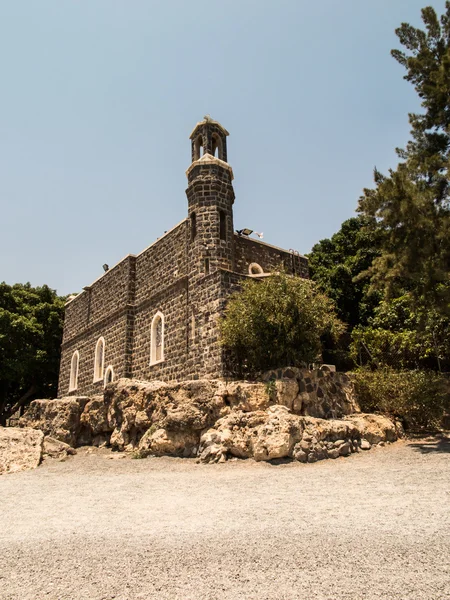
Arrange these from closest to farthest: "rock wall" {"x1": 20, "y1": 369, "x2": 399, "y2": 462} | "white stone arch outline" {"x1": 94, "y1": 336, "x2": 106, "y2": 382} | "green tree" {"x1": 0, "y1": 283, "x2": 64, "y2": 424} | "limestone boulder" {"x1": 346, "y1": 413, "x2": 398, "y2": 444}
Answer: "rock wall" {"x1": 20, "y1": 369, "x2": 399, "y2": 462} → "limestone boulder" {"x1": 346, "y1": 413, "x2": 398, "y2": 444} → "white stone arch outline" {"x1": 94, "y1": 336, "x2": 106, "y2": 382} → "green tree" {"x1": 0, "y1": 283, "x2": 64, "y2": 424}

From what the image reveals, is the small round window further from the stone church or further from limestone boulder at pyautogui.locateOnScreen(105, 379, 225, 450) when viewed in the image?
limestone boulder at pyautogui.locateOnScreen(105, 379, 225, 450)

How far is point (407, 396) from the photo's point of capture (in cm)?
1352

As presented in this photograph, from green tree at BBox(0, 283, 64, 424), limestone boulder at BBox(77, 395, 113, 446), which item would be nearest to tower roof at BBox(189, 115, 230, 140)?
limestone boulder at BBox(77, 395, 113, 446)

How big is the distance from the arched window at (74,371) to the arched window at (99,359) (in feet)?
9.78

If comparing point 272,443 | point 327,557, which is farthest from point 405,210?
point 327,557

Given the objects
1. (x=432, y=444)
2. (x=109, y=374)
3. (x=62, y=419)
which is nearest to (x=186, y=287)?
(x=62, y=419)

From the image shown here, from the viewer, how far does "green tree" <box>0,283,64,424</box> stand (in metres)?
29.5

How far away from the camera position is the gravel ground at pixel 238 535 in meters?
4.36

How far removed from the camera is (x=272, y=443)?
35.9ft

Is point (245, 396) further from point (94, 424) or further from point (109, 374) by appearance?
point (109, 374)

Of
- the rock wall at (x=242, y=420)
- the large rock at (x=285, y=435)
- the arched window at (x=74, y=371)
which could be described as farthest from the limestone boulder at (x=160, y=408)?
the arched window at (x=74, y=371)

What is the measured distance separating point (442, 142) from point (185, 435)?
11.3 metres

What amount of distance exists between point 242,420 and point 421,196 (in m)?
7.55

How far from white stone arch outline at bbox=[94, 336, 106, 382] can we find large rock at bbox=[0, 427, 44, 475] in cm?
868
